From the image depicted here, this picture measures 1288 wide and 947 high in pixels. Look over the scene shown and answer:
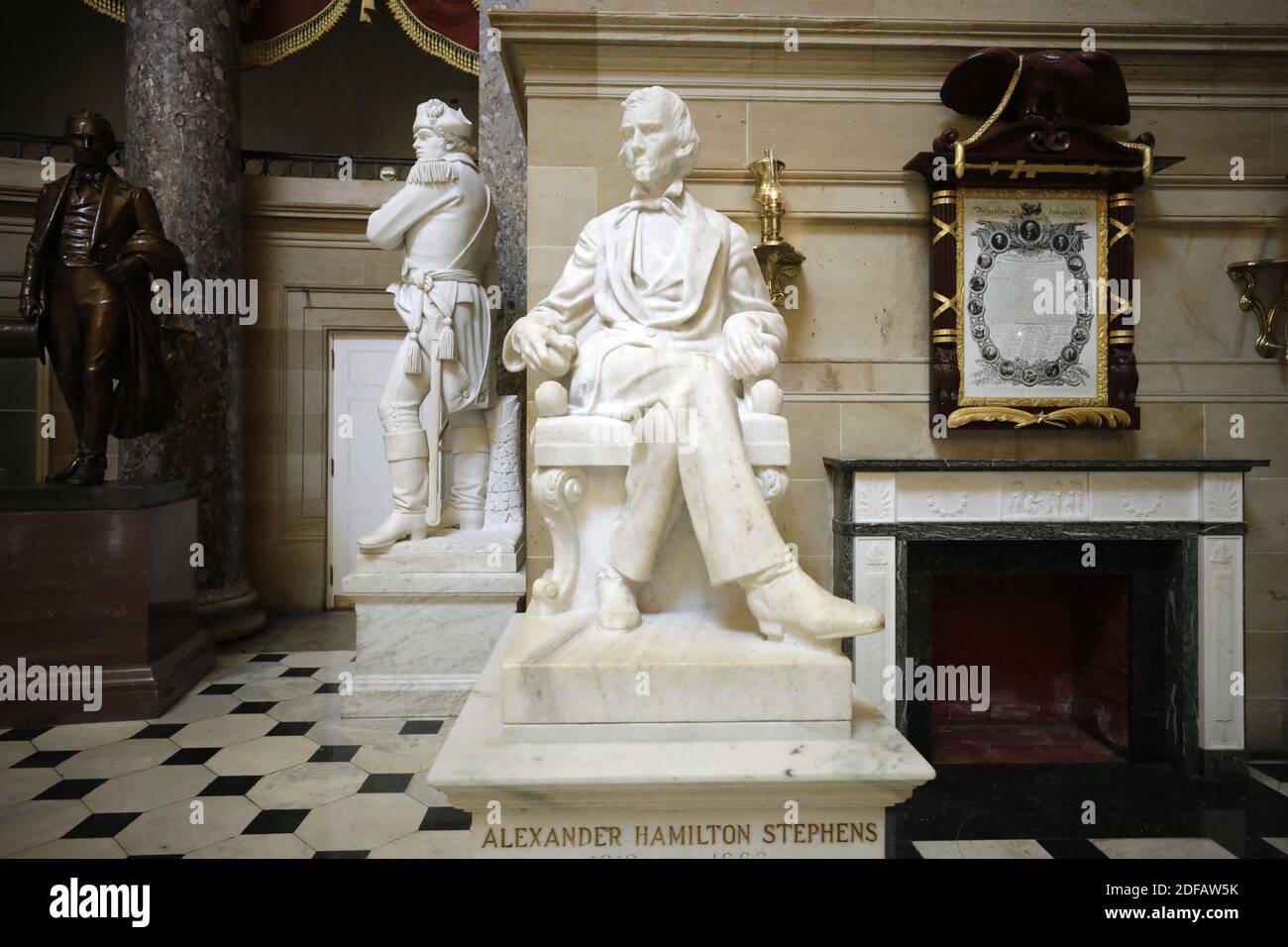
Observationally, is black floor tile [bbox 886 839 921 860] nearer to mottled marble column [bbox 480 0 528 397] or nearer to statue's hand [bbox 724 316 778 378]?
statue's hand [bbox 724 316 778 378]

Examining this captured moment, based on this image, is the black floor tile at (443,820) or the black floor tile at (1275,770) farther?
the black floor tile at (1275,770)

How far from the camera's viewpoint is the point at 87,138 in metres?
3.78

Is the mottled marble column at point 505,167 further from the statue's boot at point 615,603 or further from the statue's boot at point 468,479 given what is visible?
the statue's boot at point 615,603

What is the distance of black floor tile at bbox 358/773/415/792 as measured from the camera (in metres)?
2.93

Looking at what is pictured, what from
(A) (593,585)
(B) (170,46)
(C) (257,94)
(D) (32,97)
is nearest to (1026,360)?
(A) (593,585)

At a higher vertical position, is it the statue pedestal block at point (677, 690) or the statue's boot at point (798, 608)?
the statue's boot at point (798, 608)

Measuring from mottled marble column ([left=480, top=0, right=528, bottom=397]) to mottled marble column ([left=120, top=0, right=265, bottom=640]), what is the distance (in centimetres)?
172

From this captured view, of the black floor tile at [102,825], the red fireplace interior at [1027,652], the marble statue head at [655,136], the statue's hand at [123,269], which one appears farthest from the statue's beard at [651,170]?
the statue's hand at [123,269]

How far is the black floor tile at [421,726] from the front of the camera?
3.51 meters

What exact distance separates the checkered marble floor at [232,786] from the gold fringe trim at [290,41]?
4.25m

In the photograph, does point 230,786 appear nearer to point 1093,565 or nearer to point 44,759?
point 44,759

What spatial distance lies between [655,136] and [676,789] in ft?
5.66

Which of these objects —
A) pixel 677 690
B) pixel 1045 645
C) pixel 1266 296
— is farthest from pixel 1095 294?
pixel 677 690

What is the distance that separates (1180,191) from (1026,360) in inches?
43.9
